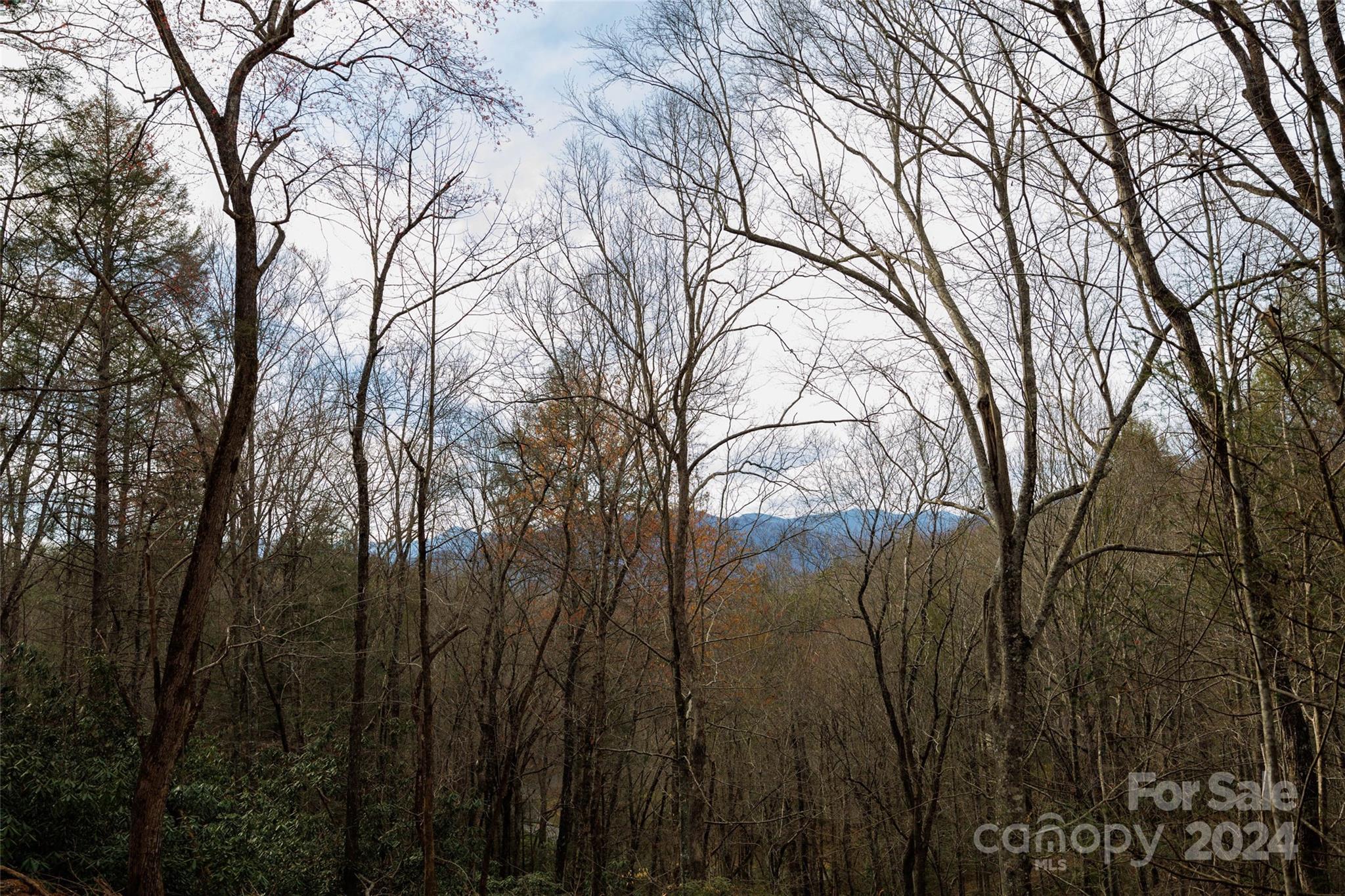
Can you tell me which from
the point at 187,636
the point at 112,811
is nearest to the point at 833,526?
the point at 187,636

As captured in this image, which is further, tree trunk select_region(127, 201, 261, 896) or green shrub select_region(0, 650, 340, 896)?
green shrub select_region(0, 650, 340, 896)

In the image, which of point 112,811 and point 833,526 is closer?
point 112,811

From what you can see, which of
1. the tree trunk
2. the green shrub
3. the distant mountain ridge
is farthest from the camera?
the distant mountain ridge

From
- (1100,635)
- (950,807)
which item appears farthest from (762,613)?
(1100,635)

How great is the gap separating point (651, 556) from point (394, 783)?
6242 millimetres

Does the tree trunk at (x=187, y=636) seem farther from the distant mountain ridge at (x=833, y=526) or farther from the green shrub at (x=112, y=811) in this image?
the distant mountain ridge at (x=833, y=526)

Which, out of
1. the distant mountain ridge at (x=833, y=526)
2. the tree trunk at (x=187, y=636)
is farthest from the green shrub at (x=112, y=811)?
the distant mountain ridge at (x=833, y=526)

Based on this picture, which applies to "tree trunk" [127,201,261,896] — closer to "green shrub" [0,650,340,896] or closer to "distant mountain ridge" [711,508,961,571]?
"green shrub" [0,650,340,896]

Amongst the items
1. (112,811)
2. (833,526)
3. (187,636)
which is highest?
(833,526)

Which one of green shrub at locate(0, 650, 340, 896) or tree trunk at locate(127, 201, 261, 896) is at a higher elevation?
tree trunk at locate(127, 201, 261, 896)

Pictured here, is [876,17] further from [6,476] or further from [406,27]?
[6,476]

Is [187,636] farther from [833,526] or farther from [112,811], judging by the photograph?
[833,526]

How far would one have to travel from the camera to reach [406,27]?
576cm

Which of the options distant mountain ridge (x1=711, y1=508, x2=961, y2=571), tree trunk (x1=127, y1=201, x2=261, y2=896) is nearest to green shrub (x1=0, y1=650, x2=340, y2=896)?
tree trunk (x1=127, y1=201, x2=261, y2=896)
